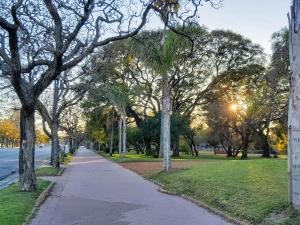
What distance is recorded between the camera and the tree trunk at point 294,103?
10.7 metres

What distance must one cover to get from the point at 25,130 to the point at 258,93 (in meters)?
38.9

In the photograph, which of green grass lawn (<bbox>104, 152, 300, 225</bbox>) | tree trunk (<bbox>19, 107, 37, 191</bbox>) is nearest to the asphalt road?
tree trunk (<bbox>19, 107, 37, 191</bbox>)

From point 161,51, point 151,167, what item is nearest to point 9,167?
point 151,167

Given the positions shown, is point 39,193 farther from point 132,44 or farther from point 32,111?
point 132,44

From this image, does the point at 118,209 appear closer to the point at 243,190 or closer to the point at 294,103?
the point at 243,190

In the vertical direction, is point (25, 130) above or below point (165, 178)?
above

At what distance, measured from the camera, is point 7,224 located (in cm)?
1056

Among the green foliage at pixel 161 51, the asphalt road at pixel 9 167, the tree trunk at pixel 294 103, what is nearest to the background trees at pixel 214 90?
the asphalt road at pixel 9 167

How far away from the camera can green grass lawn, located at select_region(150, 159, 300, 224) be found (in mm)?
11422

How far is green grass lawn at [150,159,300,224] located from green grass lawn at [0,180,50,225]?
4944 mm

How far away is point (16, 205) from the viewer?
44.0ft

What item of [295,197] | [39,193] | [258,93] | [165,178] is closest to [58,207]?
[39,193]

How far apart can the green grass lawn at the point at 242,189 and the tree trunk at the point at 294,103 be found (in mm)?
771

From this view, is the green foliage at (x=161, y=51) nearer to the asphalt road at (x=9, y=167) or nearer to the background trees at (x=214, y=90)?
the asphalt road at (x=9, y=167)
